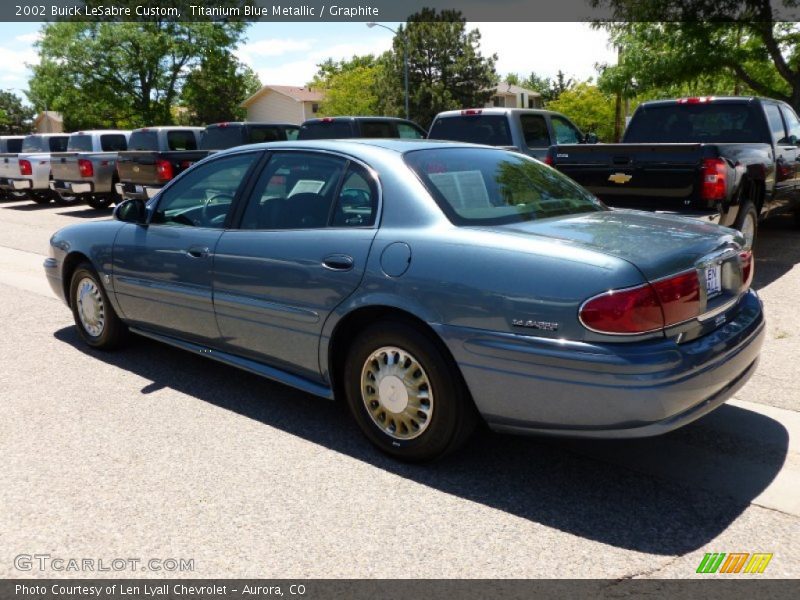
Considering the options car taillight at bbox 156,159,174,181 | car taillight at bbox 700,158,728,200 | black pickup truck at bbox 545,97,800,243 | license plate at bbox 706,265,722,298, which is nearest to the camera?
license plate at bbox 706,265,722,298

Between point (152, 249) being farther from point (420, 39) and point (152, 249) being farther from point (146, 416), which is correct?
point (420, 39)

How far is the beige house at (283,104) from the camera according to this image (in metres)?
72.4

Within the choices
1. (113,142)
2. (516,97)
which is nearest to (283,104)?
(516,97)

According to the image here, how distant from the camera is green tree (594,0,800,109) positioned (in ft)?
67.4

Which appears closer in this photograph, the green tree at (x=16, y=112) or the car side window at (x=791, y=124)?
the car side window at (x=791, y=124)

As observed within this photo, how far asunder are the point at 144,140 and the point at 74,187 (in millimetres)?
1994

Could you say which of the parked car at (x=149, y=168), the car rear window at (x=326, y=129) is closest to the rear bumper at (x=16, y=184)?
the parked car at (x=149, y=168)

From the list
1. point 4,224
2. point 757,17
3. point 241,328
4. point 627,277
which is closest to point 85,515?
point 241,328

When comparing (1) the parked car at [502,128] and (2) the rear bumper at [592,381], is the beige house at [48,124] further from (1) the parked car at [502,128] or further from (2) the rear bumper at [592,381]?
(2) the rear bumper at [592,381]

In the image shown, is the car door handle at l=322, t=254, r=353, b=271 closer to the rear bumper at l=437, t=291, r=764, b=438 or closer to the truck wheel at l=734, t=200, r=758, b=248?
the rear bumper at l=437, t=291, r=764, b=438

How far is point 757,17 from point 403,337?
807 inches

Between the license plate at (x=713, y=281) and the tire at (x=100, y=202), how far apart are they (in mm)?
16985

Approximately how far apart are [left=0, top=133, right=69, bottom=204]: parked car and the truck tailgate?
16343mm

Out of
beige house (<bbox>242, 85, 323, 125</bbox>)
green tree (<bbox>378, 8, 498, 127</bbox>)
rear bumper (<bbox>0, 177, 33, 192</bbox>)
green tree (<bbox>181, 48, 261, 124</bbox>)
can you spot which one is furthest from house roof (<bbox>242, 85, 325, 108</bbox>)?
rear bumper (<bbox>0, 177, 33, 192</bbox>)
